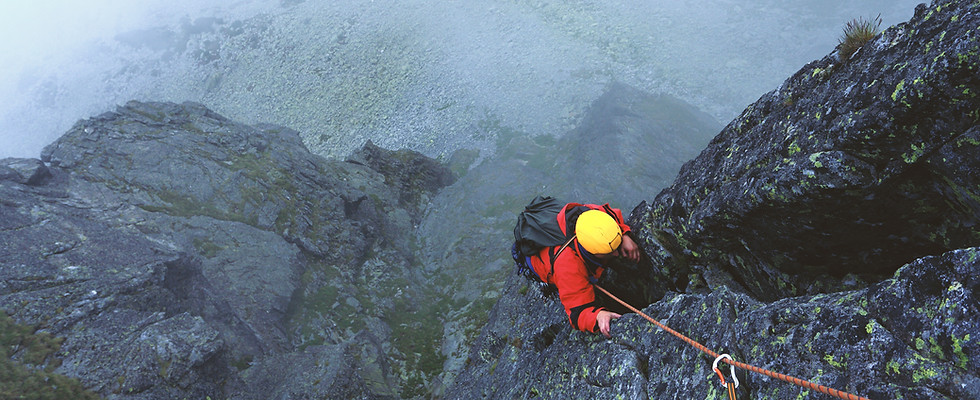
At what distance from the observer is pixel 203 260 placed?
17.5 m

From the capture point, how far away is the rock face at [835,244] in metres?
3.24

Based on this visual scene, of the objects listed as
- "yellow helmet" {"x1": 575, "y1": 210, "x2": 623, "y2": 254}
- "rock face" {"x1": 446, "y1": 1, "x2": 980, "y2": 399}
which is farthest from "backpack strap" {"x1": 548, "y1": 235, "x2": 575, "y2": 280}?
"rock face" {"x1": 446, "y1": 1, "x2": 980, "y2": 399}

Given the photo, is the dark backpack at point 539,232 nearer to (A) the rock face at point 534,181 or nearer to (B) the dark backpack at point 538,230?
(B) the dark backpack at point 538,230

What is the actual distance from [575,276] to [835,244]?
3.09m

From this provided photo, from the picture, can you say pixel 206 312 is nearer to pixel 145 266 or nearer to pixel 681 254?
pixel 145 266

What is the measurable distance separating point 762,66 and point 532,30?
2135 cm

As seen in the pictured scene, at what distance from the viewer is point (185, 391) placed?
38.5 ft

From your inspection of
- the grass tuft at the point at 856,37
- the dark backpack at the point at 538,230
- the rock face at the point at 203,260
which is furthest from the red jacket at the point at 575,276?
the rock face at the point at 203,260

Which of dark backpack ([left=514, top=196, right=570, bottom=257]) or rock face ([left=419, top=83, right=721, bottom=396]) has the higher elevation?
dark backpack ([left=514, top=196, right=570, bottom=257])

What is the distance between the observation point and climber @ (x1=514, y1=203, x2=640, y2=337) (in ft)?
19.7

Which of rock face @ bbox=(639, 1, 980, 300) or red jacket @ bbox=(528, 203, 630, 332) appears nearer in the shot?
rock face @ bbox=(639, 1, 980, 300)

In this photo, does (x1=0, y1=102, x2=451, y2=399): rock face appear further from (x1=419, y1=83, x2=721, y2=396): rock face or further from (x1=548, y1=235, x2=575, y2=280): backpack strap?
(x1=548, y1=235, x2=575, y2=280): backpack strap

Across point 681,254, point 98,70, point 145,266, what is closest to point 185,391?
point 145,266

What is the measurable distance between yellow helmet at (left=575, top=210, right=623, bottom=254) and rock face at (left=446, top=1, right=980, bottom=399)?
1156 millimetres
